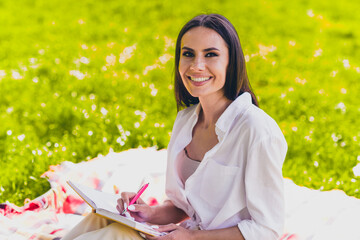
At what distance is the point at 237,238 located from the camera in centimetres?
246

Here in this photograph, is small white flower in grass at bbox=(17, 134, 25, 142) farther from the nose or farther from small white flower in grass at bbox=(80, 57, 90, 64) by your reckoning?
the nose

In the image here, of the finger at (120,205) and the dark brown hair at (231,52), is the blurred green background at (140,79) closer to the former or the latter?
the dark brown hair at (231,52)

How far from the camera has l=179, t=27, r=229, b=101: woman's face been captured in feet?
8.42

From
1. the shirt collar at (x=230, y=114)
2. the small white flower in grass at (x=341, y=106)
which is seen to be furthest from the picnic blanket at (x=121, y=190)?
the small white flower in grass at (x=341, y=106)

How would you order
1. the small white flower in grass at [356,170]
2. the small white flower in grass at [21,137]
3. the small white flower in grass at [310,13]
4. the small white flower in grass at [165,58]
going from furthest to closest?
1. the small white flower in grass at [310,13]
2. the small white flower in grass at [165,58]
3. the small white flower in grass at [21,137]
4. the small white flower in grass at [356,170]

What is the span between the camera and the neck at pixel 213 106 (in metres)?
2.73

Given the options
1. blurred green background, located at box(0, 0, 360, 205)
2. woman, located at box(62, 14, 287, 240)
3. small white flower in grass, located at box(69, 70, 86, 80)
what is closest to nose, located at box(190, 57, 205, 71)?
woman, located at box(62, 14, 287, 240)

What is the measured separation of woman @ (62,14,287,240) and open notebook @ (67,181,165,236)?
7cm

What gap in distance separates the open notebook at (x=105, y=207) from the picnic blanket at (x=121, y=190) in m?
0.55

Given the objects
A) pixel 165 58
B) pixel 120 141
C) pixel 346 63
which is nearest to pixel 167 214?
pixel 120 141

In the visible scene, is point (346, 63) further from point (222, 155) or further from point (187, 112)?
point (222, 155)

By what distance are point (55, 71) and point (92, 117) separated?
1.37 m

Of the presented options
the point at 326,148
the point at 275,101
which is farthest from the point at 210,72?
the point at 275,101

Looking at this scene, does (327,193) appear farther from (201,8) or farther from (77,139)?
(201,8)
